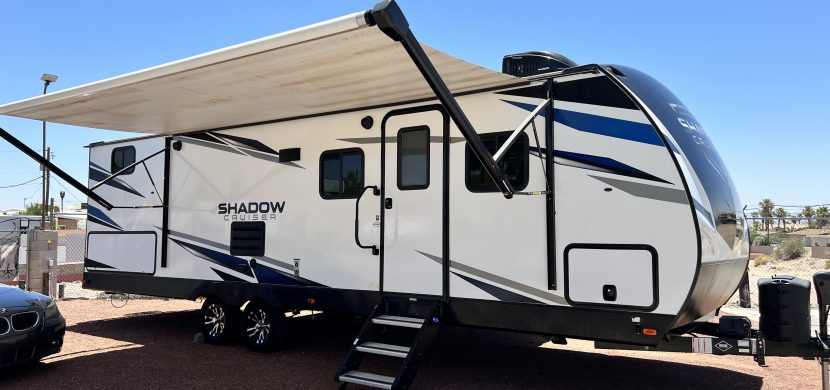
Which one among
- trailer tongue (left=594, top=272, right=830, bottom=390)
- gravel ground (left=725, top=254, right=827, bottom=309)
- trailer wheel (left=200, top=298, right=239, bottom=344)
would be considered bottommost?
gravel ground (left=725, top=254, right=827, bottom=309)

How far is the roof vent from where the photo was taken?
548cm

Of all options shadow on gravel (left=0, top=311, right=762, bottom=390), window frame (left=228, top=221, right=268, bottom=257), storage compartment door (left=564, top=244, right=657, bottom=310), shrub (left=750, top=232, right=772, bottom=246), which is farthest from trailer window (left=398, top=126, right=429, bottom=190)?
shrub (left=750, top=232, right=772, bottom=246)

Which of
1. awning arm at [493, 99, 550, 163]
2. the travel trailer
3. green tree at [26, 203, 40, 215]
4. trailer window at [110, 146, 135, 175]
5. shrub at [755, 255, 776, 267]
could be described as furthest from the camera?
green tree at [26, 203, 40, 215]

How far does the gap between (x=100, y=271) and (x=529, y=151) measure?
631 cm

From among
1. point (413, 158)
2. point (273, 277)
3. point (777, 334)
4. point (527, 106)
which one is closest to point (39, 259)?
point (273, 277)

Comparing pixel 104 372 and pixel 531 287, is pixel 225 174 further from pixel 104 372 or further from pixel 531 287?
pixel 531 287

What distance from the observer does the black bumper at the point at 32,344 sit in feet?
18.6

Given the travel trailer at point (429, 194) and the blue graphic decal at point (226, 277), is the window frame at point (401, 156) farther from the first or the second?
the blue graphic decal at point (226, 277)

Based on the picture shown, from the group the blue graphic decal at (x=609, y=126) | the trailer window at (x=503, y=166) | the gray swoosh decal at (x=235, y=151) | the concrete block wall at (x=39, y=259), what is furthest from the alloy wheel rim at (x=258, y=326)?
the concrete block wall at (x=39, y=259)

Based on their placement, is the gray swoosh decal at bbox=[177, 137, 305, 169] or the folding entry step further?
the gray swoosh decal at bbox=[177, 137, 305, 169]

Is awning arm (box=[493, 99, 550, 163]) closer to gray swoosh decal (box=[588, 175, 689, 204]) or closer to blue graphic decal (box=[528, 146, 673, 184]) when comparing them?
blue graphic decal (box=[528, 146, 673, 184])

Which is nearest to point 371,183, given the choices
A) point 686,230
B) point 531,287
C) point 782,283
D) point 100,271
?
point 531,287

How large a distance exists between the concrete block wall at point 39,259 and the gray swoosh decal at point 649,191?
422 inches

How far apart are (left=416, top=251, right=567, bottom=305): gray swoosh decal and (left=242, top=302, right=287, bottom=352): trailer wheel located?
6.94 ft
